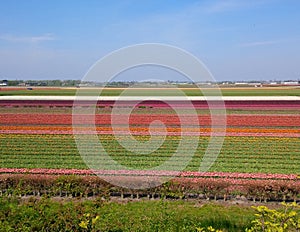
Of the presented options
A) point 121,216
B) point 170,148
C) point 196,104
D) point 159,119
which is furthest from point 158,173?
point 196,104

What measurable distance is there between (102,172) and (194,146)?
297 inches

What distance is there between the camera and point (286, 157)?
16.2 meters

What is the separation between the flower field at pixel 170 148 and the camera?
13.1 m

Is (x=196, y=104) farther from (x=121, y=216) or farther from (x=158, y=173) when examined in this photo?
(x=121, y=216)

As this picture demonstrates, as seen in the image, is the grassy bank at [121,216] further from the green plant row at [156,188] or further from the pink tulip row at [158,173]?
the pink tulip row at [158,173]

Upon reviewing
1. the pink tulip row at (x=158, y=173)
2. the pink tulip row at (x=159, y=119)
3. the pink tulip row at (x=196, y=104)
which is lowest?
the pink tulip row at (x=158, y=173)

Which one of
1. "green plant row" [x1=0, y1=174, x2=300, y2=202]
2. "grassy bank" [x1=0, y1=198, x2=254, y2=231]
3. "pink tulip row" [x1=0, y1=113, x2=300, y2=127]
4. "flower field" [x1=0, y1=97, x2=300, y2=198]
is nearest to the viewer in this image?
"grassy bank" [x1=0, y1=198, x2=254, y2=231]

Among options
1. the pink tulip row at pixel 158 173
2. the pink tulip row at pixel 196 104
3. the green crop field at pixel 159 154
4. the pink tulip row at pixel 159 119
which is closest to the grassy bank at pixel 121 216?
the pink tulip row at pixel 158 173

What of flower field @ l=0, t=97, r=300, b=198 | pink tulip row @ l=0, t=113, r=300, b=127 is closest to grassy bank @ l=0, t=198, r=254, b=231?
flower field @ l=0, t=97, r=300, b=198

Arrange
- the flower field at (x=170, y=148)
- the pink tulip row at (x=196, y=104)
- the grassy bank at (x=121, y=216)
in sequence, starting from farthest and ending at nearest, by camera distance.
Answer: the pink tulip row at (x=196, y=104), the flower field at (x=170, y=148), the grassy bank at (x=121, y=216)

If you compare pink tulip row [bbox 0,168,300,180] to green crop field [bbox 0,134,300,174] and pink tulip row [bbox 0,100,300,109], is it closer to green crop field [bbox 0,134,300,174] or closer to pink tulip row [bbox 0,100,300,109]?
green crop field [bbox 0,134,300,174]

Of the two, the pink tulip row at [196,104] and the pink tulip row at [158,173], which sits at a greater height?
the pink tulip row at [196,104]

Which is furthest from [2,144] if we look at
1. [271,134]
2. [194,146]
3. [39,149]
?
[271,134]

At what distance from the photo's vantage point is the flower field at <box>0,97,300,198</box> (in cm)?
1305
